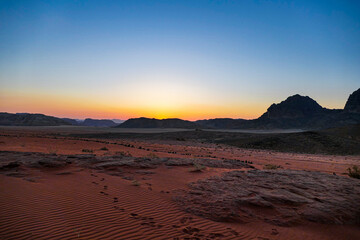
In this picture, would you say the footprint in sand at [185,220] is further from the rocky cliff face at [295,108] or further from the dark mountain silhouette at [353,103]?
the rocky cliff face at [295,108]

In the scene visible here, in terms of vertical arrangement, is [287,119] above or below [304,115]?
below

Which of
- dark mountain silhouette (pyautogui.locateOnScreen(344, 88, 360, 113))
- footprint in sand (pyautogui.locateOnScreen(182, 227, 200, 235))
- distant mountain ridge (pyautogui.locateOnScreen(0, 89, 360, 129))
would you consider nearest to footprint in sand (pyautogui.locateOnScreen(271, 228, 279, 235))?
footprint in sand (pyautogui.locateOnScreen(182, 227, 200, 235))

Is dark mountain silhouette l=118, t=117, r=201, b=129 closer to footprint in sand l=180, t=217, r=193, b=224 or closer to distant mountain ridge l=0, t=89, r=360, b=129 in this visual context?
distant mountain ridge l=0, t=89, r=360, b=129

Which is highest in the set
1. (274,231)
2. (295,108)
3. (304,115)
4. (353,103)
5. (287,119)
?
(353,103)

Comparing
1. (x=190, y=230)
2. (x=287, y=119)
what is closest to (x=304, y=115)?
(x=287, y=119)

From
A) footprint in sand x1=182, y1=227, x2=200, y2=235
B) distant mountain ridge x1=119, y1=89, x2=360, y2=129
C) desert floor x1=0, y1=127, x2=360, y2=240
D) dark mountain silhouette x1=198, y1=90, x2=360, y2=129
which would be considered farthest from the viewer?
distant mountain ridge x1=119, y1=89, x2=360, y2=129

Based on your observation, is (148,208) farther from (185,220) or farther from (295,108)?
(295,108)

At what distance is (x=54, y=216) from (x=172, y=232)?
2803 mm

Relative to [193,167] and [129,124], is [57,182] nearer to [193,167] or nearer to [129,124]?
[193,167]

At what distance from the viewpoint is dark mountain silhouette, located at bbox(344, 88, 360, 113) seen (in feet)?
394

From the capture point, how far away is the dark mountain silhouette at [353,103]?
394ft

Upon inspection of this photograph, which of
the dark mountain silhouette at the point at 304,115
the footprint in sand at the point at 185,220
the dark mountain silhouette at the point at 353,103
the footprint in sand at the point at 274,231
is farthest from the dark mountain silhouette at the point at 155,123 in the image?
the footprint in sand at the point at 274,231

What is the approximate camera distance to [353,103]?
123 metres

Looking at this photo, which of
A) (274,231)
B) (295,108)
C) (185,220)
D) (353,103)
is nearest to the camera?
(274,231)
